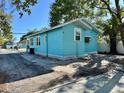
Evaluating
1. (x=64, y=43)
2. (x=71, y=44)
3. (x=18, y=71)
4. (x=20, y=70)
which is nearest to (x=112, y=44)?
(x=71, y=44)

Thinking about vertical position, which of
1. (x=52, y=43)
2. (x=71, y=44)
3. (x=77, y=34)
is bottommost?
(x=71, y=44)

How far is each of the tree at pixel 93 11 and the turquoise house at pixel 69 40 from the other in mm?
1878

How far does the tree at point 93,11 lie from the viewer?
57.0 ft

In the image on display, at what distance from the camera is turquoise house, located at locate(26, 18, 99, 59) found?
60.0 ft

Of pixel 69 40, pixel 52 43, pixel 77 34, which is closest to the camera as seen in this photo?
pixel 69 40

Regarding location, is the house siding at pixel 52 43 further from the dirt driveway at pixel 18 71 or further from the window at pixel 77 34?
the dirt driveway at pixel 18 71

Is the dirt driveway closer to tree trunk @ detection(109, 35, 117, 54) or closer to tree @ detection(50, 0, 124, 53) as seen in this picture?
tree @ detection(50, 0, 124, 53)

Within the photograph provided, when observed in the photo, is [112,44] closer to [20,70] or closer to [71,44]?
[71,44]

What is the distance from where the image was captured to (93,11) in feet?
81.5

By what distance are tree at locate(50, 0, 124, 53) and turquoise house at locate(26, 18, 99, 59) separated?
188cm

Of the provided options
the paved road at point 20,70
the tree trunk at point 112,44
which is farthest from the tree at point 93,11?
the paved road at point 20,70

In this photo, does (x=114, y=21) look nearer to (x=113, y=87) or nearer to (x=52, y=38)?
(x=52, y=38)

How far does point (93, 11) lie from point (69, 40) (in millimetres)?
7941

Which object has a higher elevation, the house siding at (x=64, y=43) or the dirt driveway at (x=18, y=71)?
the house siding at (x=64, y=43)
